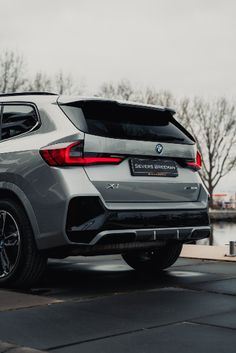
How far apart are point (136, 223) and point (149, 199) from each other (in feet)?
1.02

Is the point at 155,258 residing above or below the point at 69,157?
below

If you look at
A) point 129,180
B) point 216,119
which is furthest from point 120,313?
point 216,119

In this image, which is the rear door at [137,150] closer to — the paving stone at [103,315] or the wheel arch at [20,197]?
the wheel arch at [20,197]

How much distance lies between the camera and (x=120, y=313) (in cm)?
505

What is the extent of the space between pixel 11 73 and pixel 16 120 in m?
47.4

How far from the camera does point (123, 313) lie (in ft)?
16.6

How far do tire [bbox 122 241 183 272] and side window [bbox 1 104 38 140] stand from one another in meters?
2.07

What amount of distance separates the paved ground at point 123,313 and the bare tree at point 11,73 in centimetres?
4528

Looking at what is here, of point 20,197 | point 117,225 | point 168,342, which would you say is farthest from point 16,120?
point 168,342

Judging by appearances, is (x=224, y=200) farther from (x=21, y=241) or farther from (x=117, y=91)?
(x=21, y=241)

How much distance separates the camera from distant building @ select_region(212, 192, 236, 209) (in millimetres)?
92375

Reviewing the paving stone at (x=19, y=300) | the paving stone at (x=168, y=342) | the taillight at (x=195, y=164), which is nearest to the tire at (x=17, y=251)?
the paving stone at (x=19, y=300)

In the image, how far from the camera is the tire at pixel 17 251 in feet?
20.4

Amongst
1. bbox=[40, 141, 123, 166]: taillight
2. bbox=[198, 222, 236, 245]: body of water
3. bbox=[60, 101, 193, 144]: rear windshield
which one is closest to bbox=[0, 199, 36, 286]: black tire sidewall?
bbox=[40, 141, 123, 166]: taillight
